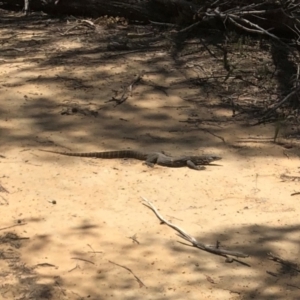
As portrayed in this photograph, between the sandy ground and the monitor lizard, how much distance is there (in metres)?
0.06

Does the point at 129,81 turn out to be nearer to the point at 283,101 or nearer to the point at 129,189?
the point at 283,101

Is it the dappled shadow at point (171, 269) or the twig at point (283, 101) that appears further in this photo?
the twig at point (283, 101)

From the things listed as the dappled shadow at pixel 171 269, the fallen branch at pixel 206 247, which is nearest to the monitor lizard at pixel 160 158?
the fallen branch at pixel 206 247

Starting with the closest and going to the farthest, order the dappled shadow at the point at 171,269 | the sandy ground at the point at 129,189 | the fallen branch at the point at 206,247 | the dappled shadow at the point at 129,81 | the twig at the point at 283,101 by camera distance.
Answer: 1. the dappled shadow at the point at 171,269
2. the sandy ground at the point at 129,189
3. the fallen branch at the point at 206,247
4. the dappled shadow at the point at 129,81
5. the twig at the point at 283,101

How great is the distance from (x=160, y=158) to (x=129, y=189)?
1.83 ft

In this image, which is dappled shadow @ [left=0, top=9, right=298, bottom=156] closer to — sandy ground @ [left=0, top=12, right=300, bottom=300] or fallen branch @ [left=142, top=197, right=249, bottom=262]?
A: sandy ground @ [left=0, top=12, right=300, bottom=300]

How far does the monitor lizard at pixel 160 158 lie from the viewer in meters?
5.82

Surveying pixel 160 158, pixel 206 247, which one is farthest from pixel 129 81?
pixel 206 247

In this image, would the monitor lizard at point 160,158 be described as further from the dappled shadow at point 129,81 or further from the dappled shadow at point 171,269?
the dappled shadow at point 171,269

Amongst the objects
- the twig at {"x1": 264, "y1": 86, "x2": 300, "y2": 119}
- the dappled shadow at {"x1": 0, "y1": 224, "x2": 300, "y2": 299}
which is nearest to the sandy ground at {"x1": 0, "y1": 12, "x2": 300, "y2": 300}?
the dappled shadow at {"x1": 0, "y1": 224, "x2": 300, "y2": 299}

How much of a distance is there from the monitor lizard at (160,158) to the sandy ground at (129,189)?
0.19 feet

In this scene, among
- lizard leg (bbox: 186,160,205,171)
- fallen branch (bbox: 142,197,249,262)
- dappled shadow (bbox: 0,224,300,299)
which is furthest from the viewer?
lizard leg (bbox: 186,160,205,171)

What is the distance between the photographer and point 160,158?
586 cm

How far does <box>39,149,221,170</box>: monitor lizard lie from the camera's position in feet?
19.1
